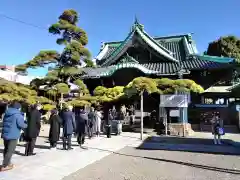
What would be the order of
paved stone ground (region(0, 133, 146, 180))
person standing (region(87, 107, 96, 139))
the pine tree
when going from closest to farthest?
paved stone ground (region(0, 133, 146, 180)) < person standing (region(87, 107, 96, 139)) < the pine tree

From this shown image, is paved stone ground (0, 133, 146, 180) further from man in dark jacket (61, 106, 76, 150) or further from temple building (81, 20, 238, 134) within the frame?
temple building (81, 20, 238, 134)

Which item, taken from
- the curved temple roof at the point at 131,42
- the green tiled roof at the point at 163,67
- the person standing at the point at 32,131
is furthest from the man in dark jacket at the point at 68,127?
the curved temple roof at the point at 131,42

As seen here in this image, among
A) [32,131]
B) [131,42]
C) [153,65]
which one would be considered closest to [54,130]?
[32,131]

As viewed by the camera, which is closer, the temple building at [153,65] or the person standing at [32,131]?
the person standing at [32,131]

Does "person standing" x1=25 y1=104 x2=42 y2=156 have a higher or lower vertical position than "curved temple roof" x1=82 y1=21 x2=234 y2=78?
lower

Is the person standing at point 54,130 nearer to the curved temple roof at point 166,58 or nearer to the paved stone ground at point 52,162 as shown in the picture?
the paved stone ground at point 52,162

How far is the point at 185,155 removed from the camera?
948 cm

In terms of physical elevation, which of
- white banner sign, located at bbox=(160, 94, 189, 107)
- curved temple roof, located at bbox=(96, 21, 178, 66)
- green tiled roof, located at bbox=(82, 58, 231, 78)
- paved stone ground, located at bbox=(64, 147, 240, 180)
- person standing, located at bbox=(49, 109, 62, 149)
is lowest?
paved stone ground, located at bbox=(64, 147, 240, 180)

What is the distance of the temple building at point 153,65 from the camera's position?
17750 mm

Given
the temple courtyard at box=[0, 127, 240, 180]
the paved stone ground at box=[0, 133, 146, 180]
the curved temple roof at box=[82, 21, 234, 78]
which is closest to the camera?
the paved stone ground at box=[0, 133, 146, 180]

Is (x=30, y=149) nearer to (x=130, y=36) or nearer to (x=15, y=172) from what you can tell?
(x=15, y=172)

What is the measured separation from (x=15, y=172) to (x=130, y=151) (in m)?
4.87

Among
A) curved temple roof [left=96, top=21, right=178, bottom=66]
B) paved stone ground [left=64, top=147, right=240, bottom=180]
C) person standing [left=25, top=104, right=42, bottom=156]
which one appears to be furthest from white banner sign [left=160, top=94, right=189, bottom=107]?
person standing [left=25, top=104, right=42, bottom=156]

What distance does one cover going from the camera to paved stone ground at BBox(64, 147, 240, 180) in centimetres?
649
